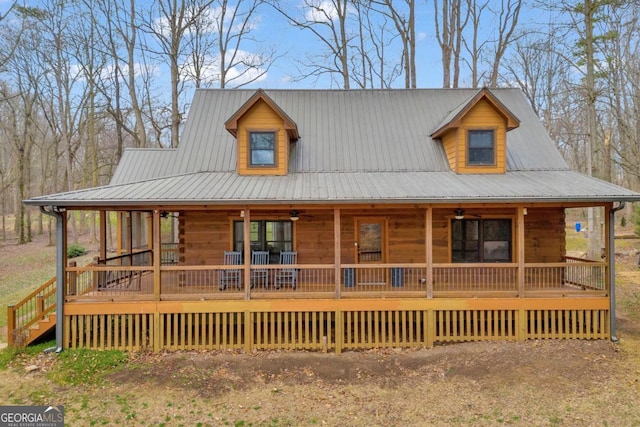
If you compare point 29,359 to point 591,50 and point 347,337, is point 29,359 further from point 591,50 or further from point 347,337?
point 591,50

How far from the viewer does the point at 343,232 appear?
426 inches

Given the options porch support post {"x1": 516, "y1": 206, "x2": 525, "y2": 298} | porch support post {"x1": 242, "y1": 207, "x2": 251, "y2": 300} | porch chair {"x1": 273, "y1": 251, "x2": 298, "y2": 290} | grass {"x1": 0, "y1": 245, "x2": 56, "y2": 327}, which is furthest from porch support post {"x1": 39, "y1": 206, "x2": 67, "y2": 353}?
porch support post {"x1": 516, "y1": 206, "x2": 525, "y2": 298}

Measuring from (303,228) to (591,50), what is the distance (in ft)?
50.4

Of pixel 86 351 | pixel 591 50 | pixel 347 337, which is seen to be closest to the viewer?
pixel 86 351

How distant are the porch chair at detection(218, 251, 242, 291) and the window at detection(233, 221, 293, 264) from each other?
47 cm

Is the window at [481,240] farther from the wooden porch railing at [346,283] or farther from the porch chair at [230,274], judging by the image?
the porch chair at [230,274]

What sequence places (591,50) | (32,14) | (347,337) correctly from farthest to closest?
1. (32,14)
2. (591,50)
3. (347,337)

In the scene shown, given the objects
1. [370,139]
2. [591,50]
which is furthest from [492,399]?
[591,50]

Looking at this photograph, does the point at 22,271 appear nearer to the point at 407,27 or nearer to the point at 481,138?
the point at 481,138

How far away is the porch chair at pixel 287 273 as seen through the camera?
9.77 metres

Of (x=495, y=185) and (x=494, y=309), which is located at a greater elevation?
(x=495, y=185)

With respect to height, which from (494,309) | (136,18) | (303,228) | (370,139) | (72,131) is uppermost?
(136,18)

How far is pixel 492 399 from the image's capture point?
652 cm

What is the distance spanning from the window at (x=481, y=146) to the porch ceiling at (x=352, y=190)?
605 millimetres
